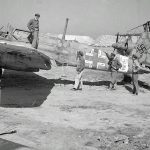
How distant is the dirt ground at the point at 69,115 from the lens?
564 cm

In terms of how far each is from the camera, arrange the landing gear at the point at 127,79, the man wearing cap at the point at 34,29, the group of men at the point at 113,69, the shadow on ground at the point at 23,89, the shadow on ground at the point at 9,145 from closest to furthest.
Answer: the shadow on ground at the point at 9,145 < the shadow on ground at the point at 23,89 < the man wearing cap at the point at 34,29 < the group of men at the point at 113,69 < the landing gear at the point at 127,79

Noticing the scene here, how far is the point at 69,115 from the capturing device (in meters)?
7.85

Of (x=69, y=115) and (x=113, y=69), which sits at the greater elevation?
(x=113, y=69)

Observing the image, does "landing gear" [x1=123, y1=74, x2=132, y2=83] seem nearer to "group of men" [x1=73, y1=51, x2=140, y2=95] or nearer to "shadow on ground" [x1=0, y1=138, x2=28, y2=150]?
"group of men" [x1=73, y1=51, x2=140, y2=95]

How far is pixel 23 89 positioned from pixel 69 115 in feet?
12.4

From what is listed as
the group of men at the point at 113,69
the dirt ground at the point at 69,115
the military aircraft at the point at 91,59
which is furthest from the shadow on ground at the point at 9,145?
the military aircraft at the point at 91,59

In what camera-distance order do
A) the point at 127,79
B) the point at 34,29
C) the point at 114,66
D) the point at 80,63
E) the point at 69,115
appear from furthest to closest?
the point at 127,79
the point at 114,66
the point at 80,63
the point at 34,29
the point at 69,115

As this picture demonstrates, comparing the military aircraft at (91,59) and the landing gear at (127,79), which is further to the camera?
the landing gear at (127,79)

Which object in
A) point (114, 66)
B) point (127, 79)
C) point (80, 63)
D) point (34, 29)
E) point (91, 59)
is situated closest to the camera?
point (34, 29)

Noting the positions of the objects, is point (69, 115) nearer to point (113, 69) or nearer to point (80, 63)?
point (80, 63)

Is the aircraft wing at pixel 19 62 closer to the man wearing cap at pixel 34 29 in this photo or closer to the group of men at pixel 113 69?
the man wearing cap at pixel 34 29

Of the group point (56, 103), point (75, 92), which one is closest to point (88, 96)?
point (75, 92)

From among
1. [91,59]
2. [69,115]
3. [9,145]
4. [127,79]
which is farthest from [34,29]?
[9,145]

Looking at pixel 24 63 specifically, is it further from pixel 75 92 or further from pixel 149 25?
pixel 149 25
